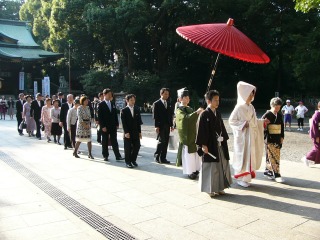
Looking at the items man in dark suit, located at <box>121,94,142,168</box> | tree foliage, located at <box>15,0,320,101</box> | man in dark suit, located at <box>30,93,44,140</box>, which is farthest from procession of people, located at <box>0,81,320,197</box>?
tree foliage, located at <box>15,0,320,101</box>

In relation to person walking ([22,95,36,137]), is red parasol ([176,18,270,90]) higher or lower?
higher

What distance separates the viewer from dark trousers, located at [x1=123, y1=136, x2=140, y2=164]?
7.49 meters

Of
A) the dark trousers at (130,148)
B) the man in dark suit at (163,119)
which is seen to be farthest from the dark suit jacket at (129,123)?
the man in dark suit at (163,119)

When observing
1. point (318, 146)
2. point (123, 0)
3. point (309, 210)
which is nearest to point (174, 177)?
point (309, 210)

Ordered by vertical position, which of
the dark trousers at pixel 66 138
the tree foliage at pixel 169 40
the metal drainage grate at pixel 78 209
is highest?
the tree foliage at pixel 169 40

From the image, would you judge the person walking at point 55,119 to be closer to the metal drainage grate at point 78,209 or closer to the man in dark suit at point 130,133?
the metal drainage grate at point 78,209

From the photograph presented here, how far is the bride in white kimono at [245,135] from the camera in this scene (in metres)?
5.70

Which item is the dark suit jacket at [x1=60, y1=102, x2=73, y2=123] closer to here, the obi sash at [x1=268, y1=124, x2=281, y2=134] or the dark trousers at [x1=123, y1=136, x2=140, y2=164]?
the dark trousers at [x1=123, y1=136, x2=140, y2=164]

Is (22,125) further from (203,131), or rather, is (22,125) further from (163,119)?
(203,131)

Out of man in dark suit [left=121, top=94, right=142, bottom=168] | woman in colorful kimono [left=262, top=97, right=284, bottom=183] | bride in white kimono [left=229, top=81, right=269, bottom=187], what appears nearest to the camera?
bride in white kimono [left=229, top=81, right=269, bottom=187]

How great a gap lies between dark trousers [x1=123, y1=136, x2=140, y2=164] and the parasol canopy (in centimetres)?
301

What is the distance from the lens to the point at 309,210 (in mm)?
4645

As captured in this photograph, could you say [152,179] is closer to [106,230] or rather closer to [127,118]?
[127,118]

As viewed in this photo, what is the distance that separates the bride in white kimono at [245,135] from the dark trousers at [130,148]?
2.56 metres
